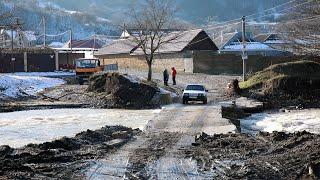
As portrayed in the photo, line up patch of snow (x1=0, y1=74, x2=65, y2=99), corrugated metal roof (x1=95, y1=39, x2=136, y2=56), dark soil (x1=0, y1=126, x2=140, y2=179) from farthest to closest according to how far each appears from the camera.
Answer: corrugated metal roof (x1=95, y1=39, x2=136, y2=56), patch of snow (x1=0, y1=74, x2=65, y2=99), dark soil (x1=0, y1=126, x2=140, y2=179)

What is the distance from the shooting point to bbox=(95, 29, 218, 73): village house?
6794 centimetres

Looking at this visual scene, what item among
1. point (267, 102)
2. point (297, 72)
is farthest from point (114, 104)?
point (297, 72)

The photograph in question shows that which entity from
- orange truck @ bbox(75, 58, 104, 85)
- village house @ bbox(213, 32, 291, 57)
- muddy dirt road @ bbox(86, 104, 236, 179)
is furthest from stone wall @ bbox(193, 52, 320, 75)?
Result: muddy dirt road @ bbox(86, 104, 236, 179)

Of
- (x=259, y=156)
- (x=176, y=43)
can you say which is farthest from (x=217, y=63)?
(x=259, y=156)

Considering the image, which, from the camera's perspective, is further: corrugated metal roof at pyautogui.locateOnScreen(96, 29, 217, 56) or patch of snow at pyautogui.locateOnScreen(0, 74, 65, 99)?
corrugated metal roof at pyautogui.locateOnScreen(96, 29, 217, 56)

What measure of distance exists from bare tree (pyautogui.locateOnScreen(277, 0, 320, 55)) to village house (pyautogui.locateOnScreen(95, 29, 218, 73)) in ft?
33.9

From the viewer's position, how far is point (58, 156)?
14906mm

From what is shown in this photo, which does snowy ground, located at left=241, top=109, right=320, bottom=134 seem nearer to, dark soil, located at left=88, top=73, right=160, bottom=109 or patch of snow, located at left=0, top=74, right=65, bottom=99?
dark soil, located at left=88, top=73, right=160, bottom=109

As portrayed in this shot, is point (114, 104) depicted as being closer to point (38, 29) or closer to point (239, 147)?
point (239, 147)

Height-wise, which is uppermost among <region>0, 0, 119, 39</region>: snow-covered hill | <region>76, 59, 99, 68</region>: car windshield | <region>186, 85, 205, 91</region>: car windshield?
<region>0, 0, 119, 39</region>: snow-covered hill

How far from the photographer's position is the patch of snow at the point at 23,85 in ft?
142

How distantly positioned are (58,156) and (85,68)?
36723 mm

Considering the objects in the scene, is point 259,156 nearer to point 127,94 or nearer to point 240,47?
point 127,94

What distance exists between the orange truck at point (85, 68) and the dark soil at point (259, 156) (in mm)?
32812
